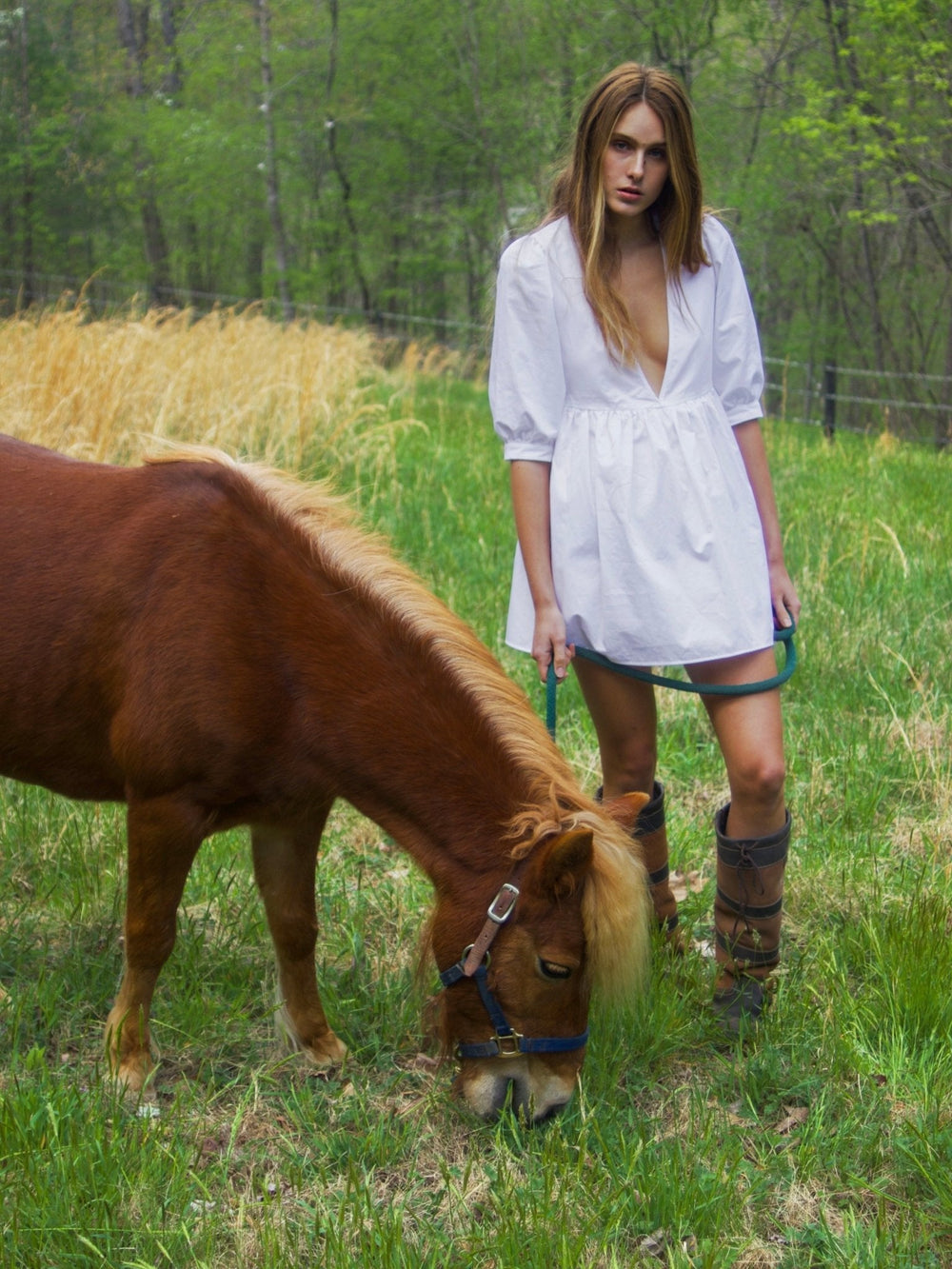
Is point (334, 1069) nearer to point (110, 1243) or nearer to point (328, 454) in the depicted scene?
point (110, 1243)

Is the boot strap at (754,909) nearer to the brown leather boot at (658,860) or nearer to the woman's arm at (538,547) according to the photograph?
the brown leather boot at (658,860)

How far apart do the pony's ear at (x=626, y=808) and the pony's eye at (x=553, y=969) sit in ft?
1.03

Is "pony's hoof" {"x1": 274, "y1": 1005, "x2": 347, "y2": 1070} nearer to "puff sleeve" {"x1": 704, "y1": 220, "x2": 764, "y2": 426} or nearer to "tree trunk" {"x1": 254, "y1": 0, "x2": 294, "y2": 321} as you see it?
"puff sleeve" {"x1": 704, "y1": 220, "x2": 764, "y2": 426}

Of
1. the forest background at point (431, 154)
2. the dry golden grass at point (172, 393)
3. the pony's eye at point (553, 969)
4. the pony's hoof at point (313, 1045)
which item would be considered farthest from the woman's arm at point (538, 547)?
the forest background at point (431, 154)

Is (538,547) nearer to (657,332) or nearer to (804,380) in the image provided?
(657,332)

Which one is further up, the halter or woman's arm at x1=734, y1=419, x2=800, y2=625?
woman's arm at x1=734, y1=419, x2=800, y2=625

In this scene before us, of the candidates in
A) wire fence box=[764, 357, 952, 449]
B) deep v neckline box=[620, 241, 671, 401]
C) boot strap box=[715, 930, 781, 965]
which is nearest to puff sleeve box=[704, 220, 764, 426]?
deep v neckline box=[620, 241, 671, 401]

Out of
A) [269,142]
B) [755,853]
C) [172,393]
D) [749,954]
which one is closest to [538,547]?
[755,853]

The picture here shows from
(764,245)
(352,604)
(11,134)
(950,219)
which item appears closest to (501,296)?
(352,604)

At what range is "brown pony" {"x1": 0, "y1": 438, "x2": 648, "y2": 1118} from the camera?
238 cm

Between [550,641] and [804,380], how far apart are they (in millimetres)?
21330

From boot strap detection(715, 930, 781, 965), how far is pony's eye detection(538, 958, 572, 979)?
817 mm

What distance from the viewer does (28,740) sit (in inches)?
112

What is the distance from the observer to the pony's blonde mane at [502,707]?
2.32 meters
